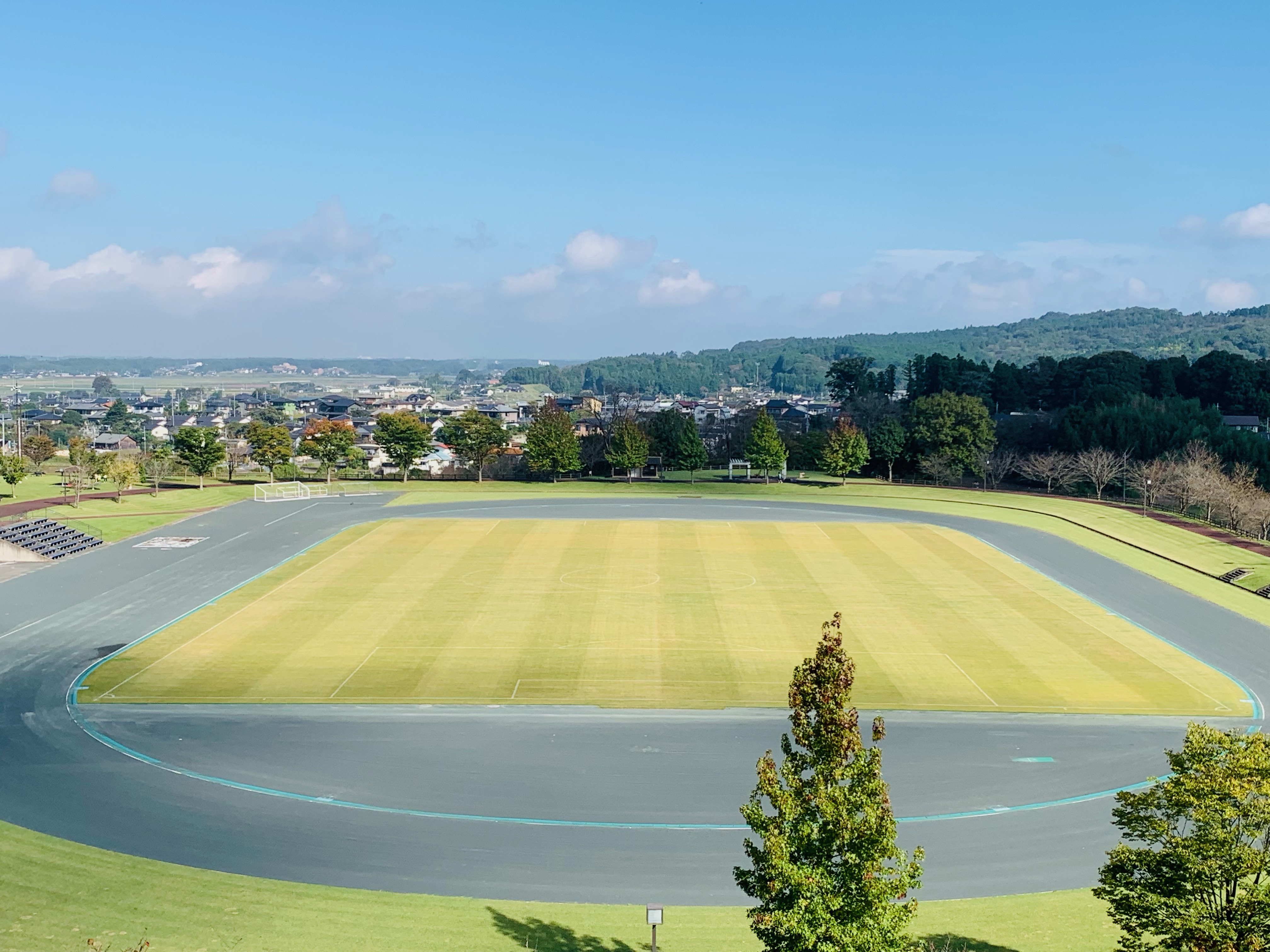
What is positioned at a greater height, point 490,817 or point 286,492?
point 286,492

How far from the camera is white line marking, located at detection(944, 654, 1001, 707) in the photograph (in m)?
30.8

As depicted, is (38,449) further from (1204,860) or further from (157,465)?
(1204,860)

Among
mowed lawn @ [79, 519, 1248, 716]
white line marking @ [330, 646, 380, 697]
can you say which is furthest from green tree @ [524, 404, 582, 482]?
white line marking @ [330, 646, 380, 697]

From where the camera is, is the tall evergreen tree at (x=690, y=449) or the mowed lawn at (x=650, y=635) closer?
the mowed lawn at (x=650, y=635)

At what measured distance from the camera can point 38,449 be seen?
96125mm

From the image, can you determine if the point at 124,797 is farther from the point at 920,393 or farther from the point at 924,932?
the point at 920,393

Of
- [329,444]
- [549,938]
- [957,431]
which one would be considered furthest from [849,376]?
[549,938]

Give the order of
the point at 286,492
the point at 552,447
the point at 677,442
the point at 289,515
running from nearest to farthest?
1. the point at 289,515
2. the point at 286,492
3. the point at 552,447
4. the point at 677,442

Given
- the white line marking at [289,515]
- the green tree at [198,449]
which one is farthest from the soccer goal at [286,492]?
the green tree at [198,449]

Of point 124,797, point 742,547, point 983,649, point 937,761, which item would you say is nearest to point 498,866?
point 124,797

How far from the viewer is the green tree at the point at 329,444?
3388 inches

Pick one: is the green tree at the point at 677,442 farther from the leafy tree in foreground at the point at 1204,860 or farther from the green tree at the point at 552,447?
the leafy tree in foreground at the point at 1204,860

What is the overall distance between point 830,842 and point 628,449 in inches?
2954

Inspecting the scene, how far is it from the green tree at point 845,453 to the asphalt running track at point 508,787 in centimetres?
4843
